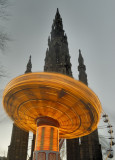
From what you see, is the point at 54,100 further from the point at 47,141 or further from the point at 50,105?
the point at 47,141

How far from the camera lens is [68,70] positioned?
30562 mm

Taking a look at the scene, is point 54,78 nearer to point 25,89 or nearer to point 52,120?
point 25,89

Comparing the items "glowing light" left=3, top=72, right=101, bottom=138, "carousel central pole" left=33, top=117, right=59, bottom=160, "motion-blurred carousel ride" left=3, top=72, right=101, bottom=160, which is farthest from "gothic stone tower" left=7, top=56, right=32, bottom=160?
"carousel central pole" left=33, top=117, right=59, bottom=160

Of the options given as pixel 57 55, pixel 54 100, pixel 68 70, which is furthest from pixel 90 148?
pixel 57 55

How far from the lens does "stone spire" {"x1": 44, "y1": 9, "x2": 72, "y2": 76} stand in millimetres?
29128

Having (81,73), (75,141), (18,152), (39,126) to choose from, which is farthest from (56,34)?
(39,126)

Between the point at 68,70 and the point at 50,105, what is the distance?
20671mm

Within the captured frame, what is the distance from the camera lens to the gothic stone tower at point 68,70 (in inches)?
755

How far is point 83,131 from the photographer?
12289 millimetres

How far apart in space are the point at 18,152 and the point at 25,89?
14.0m

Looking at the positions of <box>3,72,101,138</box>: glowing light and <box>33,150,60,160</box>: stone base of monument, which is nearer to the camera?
<box>33,150,60,160</box>: stone base of monument

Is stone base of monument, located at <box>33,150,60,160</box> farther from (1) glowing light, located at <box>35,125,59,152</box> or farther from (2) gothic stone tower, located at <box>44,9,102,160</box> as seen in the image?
(2) gothic stone tower, located at <box>44,9,102,160</box>

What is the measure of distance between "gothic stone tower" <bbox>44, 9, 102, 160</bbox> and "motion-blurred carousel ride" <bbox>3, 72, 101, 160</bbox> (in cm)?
930

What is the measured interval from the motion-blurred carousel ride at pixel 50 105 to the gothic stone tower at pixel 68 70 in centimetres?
930
